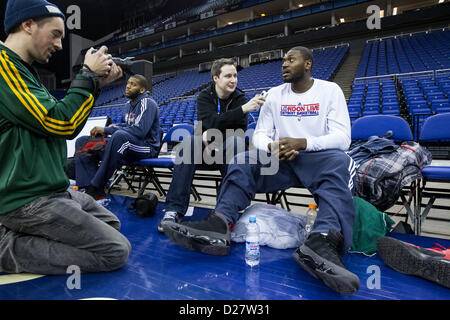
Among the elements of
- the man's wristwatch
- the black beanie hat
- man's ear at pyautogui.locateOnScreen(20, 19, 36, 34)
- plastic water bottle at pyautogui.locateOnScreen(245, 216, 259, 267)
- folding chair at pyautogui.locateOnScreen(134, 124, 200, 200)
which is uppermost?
the black beanie hat

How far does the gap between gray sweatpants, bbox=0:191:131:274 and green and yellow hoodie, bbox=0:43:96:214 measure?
0.07 metres

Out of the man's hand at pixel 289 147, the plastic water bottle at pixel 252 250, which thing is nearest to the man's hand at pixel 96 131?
the man's hand at pixel 289 147

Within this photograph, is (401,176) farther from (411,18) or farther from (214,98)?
(411,18)

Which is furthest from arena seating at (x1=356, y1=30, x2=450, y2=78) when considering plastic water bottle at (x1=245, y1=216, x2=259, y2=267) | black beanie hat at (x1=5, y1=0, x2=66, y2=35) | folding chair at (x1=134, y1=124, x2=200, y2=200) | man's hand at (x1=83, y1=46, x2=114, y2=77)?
black beanie hat at (x1=5, y1=0, x2=66, y2=35)

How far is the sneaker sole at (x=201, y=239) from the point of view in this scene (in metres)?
1.29

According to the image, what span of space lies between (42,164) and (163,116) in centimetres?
768

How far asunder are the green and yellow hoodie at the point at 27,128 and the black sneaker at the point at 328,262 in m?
1.12

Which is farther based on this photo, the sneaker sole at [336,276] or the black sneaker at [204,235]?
the black sneaker at [204,235]

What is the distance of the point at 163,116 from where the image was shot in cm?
852

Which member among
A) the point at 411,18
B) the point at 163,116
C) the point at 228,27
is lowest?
the point at 163,116

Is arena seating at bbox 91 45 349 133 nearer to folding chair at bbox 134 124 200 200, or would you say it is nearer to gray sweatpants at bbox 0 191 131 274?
folding chair at bbox 134 124 200 200

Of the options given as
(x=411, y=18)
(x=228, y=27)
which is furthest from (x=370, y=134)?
(x=228, y=27)

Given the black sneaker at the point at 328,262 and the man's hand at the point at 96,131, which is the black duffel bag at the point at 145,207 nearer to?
the man's hand at the point at 96,131

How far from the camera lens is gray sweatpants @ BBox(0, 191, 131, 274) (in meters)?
1.08
